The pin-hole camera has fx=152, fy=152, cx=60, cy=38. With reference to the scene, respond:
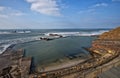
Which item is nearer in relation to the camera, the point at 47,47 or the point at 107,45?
the point at 107,45

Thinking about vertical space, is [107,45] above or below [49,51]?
above

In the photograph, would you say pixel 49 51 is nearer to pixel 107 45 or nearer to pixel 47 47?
pixel 47 47

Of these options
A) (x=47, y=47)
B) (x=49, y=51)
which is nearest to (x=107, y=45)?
(x=49, y=51)

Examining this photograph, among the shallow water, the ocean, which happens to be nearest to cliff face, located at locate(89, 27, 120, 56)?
the ocean

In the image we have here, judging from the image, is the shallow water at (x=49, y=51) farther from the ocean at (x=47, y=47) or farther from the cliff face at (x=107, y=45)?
the cliff face at (x=107, y=45)

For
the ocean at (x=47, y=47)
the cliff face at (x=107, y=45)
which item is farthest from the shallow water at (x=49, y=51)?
the cliff face at (x=107, y=45)

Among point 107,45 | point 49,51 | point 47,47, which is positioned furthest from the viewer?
point 47,47

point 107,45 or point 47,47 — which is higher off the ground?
point 107,45

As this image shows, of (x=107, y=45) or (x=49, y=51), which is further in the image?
(x=49, y=51)

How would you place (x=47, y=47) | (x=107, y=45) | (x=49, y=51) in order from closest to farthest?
(x=107, y=45) < (x=49, y=51) < (x=47, y=47)

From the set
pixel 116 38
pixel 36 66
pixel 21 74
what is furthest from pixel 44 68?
pixel 116 38

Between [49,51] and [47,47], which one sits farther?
[47,47]

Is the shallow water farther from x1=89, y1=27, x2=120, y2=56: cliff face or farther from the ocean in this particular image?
x1=89, y1=27, x2=120, y2=56: cliff face
